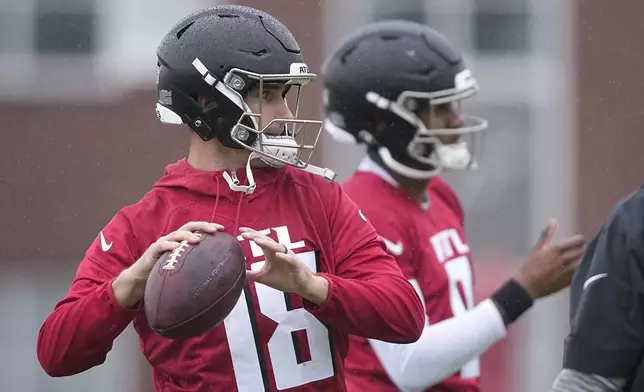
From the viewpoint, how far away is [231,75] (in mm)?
3166

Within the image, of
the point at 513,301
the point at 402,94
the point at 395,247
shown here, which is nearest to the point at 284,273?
the point at 395,247

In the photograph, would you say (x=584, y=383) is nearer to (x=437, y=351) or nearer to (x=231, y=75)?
(x=231, y=75)

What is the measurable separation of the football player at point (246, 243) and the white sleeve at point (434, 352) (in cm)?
80

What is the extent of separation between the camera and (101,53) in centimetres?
1188

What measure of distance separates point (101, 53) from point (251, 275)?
9267mm

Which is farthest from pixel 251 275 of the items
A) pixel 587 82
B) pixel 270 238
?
pixel 587 82

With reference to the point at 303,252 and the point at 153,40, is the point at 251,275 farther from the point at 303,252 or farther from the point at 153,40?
the point at 153,40

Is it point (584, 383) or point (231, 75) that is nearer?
point (584, 383)

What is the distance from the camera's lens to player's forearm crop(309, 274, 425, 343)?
301 centimetres

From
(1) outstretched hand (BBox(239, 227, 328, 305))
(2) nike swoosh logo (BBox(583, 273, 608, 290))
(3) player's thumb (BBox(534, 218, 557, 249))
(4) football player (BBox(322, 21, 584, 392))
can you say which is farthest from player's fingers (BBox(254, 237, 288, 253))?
(3) player's thumb (BBox(534, 218, 557, 249))

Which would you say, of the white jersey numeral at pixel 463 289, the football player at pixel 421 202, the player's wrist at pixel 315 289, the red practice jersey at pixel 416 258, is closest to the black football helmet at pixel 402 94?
the football player at pixel 421 202

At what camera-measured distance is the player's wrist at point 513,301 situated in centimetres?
420

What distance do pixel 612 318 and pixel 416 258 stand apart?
144 cm

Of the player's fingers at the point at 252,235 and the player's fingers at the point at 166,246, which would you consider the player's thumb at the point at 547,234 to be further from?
the player's fingers at the point at 166,246
